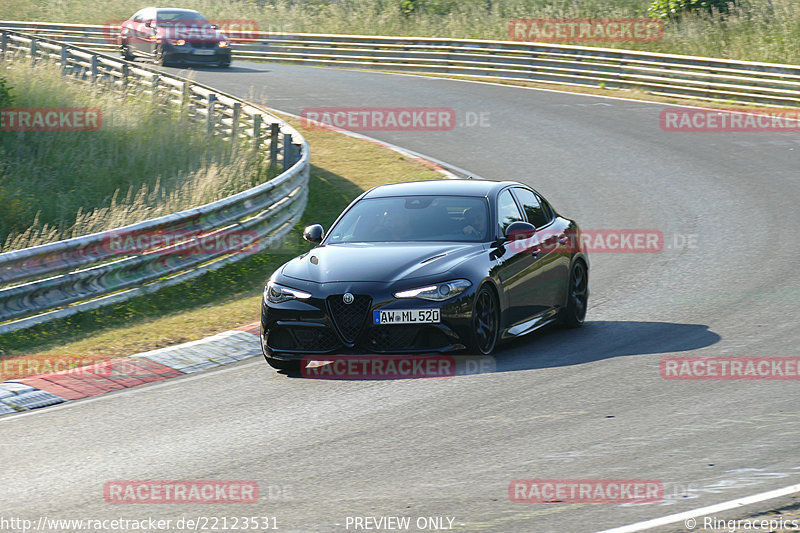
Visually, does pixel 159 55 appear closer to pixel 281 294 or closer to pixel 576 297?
pixel 576 297

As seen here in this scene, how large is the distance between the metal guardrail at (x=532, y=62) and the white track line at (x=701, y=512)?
2145cm

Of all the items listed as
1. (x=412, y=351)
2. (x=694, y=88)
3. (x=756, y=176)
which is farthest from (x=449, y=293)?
(x=694, y=88)

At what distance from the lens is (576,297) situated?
36.9 ft

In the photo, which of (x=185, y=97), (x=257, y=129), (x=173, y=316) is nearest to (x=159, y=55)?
(x=185, y=97)

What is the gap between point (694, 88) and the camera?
1105 inches

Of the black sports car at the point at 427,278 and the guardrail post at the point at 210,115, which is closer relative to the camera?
the black sports car at the point at 427,278

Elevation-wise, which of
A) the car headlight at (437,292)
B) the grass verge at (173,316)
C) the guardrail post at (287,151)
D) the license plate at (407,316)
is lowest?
the grass verge at (173,316)

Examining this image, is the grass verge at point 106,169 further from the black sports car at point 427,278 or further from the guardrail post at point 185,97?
the black sports car at point 427,278

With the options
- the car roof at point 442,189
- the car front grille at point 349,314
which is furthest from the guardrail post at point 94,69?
the car front grille at point 349,314

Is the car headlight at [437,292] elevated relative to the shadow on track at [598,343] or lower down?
elevated

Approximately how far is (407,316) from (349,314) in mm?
483

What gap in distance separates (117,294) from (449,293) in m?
5.02

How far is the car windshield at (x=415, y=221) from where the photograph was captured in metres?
10.2

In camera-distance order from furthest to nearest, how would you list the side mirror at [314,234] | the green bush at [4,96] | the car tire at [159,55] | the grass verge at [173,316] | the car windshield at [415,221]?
the car tire at [159,55] < the green bush at [4,96] < the grass verge at [173,316] < the side mirror at [314,234] < the car windshield at [415,221]
